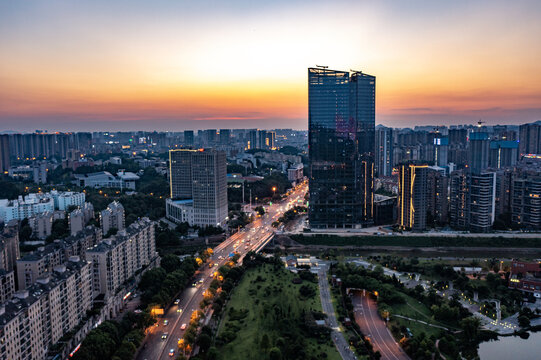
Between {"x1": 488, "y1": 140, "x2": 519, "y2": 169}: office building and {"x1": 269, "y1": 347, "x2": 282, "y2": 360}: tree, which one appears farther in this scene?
{"x1": 488, "y1": 140, "x2": 519, "y2": 169}: office building

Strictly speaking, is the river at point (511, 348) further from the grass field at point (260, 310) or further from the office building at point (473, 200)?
the office building at point (473, 200)

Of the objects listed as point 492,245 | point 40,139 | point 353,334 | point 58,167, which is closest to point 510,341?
point 353,334

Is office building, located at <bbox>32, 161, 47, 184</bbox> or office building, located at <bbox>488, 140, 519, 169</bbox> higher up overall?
office building, located at <bbox>488, 140, 519, 169</bbox>

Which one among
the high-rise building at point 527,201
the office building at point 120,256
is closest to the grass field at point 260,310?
the office building at point 120,256

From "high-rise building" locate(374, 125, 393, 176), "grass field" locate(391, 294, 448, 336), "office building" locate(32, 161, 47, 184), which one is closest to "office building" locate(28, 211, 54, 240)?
"grass field" locate(391, 294, 448, 336)

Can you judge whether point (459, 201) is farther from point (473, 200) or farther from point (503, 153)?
point (503, 153)

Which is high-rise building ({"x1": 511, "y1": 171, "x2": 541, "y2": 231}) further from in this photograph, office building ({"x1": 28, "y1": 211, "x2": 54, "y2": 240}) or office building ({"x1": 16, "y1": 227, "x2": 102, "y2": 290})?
office building ({"x1": 28, "y1": 211, "x2": 54, "y2": 240})
